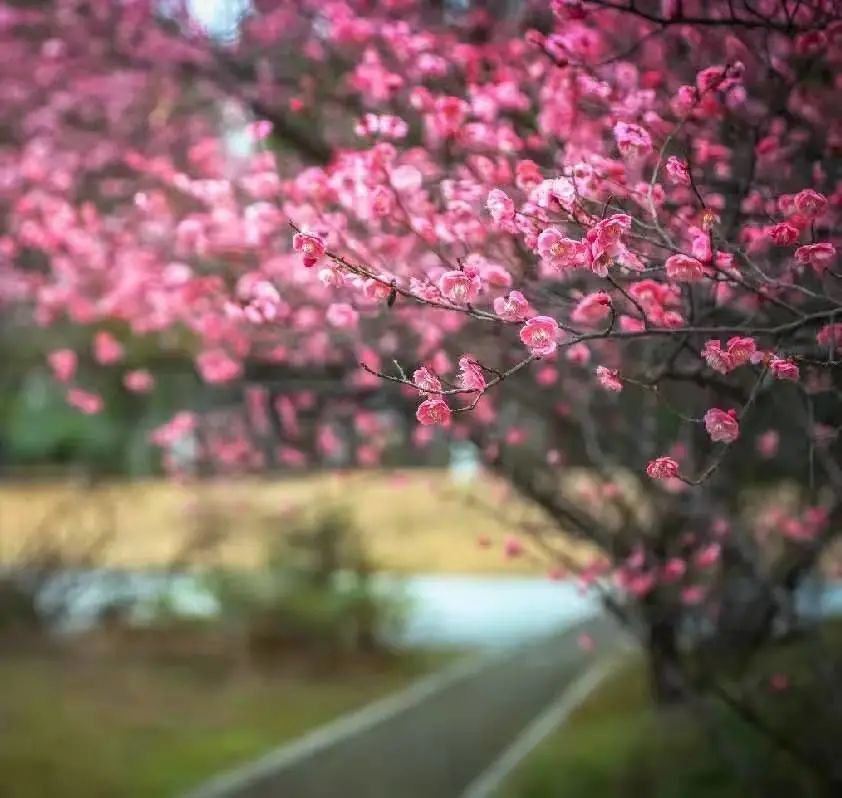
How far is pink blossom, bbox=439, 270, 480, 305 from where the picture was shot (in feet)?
6.60

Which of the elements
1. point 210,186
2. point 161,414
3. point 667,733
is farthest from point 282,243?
point 161,414

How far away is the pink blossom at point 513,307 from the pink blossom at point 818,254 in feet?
1.79

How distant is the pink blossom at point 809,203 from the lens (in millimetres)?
2109

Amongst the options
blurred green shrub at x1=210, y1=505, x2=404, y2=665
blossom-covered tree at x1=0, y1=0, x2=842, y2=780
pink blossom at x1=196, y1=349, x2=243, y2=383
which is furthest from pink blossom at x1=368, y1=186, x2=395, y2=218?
blurred green shrub at x1=210, y1=505, x2=404, y2=665

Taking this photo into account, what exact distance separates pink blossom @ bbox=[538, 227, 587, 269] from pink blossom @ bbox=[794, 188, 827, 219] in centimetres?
47

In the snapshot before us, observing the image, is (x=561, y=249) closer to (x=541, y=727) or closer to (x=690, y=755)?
(x=690, y=755)

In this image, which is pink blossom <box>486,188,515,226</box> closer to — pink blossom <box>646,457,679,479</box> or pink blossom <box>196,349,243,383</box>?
pink blossom <box>646,457,679,479</box>

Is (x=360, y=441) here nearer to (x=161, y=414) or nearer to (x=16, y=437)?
(x=161, y=414)

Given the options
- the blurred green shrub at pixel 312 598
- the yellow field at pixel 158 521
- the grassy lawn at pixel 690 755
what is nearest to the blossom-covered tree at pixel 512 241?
the grassy lawn at pixel 690 755

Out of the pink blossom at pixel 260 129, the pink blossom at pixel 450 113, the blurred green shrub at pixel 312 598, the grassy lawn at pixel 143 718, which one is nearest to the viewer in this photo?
the pink blossom at pixel 450 113

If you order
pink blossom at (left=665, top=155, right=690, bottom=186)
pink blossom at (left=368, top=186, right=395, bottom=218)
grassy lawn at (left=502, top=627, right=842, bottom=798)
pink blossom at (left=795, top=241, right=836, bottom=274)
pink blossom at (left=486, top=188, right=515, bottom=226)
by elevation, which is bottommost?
grassy lawn at (left=502, top=627, right=842, bottom=798)

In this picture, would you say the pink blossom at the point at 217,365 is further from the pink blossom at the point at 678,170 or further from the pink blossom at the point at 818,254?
the pink blossom at the point at 818,254

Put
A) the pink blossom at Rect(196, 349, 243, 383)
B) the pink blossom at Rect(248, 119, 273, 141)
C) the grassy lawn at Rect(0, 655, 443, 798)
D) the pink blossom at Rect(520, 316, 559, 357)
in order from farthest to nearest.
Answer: the grassy lawn at Rect(0, 655, 443, 798) < the pink blossom at Rect(196, 349, 243, 383) < the pink blossom at Rect(248, 119, 273, 141) < the pink blossom at Rect(520, 316, 559, 357)

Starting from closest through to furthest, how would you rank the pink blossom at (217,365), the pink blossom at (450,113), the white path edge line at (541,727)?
1. the pink blossom at (450,113)
2. the pink blossom at (217,365)
3. the white path edge line at (541,727)
